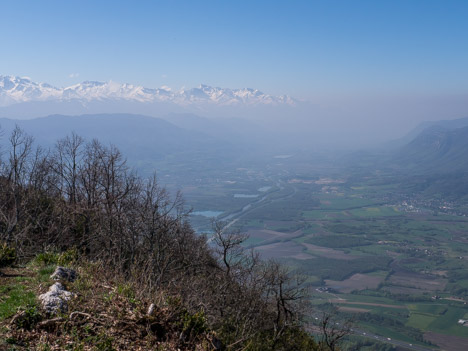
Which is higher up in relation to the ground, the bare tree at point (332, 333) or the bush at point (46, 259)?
the bush at point (46, 259)

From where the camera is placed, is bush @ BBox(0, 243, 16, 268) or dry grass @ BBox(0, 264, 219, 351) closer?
dry grass @ BBox(0, 264, 219, 351)

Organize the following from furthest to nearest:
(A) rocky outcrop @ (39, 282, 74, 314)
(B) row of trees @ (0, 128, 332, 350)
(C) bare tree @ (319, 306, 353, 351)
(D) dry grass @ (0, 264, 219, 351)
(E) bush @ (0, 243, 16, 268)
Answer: (C) bare tree @ (319, 306, 353, 351) < (B) row of trees @ (0, 128, 332, 350) < (E) bush @ (0, 243, 16, 268) < (A) rocky outcrop @ (39, 282, 74, 314) < (D) dry grass @ (0, 264, 219, 351)

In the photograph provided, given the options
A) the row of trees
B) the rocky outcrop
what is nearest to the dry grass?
the rocky outcrop

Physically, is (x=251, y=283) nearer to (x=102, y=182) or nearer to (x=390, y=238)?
(x=102, y=182)

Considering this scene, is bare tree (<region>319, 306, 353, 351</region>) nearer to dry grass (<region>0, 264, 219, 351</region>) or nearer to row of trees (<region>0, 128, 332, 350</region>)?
row of trees (<region>0, 128, 332, 350</region>)

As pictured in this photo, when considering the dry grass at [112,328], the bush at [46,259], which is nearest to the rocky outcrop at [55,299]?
the dry grass at [112,328]

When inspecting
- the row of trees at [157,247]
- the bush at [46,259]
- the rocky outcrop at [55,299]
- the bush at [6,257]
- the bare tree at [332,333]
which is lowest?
the bare tree at [332,333]

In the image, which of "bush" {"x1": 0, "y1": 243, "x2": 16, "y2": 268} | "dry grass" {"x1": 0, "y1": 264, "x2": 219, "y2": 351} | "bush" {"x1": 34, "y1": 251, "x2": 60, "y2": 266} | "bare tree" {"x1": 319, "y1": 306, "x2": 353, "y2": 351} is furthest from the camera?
"bare tree" {"x1": 319, "y1": 306, "x2": 353, "y2": 351}

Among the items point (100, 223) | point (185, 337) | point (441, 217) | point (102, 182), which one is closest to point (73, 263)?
point (185, 337)

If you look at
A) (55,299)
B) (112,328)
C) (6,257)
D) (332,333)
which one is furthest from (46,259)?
(332,333)

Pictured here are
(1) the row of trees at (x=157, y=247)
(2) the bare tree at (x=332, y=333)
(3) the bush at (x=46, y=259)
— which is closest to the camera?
(3) the bush at (x=46, y=259)

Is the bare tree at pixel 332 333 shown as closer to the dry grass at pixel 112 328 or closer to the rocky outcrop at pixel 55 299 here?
the dry grass at pixel 112 328
